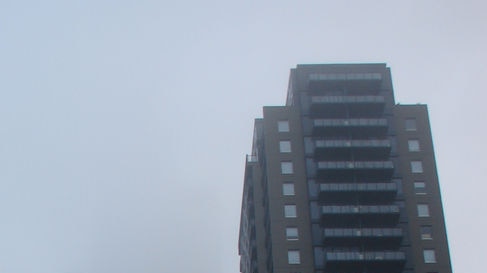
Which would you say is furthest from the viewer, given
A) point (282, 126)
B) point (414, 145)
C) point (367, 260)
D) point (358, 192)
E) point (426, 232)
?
point (414, 145)

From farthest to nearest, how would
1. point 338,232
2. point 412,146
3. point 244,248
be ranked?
point 244,248 < point 412,146 < point 338,232

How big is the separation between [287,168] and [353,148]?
351 inches

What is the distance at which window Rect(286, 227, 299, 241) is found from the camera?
403 feet

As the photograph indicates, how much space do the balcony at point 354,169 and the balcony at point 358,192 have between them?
1.62 metres

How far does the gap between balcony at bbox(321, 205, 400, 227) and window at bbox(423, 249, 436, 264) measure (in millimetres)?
5371

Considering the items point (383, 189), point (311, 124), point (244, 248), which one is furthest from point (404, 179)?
point (244, 248)

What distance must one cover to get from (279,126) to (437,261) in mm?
26749

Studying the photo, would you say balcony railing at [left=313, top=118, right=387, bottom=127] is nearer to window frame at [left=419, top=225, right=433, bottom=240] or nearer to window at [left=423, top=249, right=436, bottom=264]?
window frame at [left=419, top=225, right=433, bottom=240]

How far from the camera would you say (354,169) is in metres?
125

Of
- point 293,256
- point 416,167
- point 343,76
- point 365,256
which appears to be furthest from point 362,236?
point 343,76

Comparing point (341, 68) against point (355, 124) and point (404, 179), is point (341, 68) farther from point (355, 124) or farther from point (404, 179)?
point (404, 179)

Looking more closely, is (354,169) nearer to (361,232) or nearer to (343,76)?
(361,232)

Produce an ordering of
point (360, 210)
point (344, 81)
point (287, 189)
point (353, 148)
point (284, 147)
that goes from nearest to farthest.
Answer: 1. point (360, 210)
2. point (353, 148)
3. point (287, 189)
4. point (284, 147)
5. point (344, 81)

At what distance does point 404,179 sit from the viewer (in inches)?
5027
